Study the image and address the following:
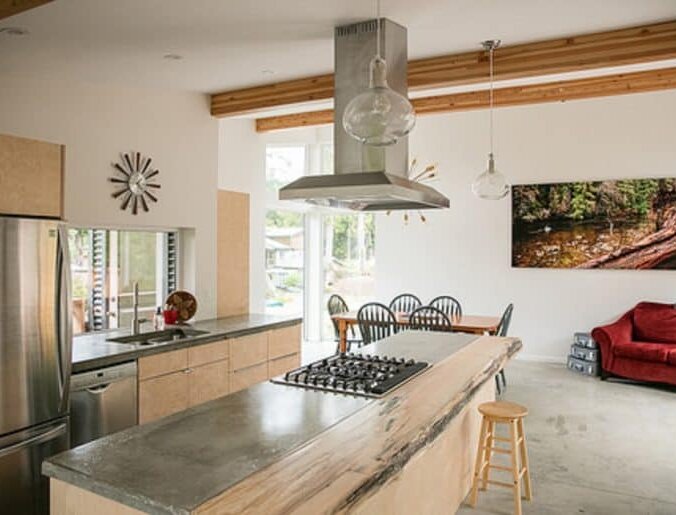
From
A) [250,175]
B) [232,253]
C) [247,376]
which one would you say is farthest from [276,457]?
[250,175]

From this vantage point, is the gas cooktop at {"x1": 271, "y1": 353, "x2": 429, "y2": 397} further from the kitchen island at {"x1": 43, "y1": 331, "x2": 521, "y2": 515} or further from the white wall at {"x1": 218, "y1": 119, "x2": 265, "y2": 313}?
the white wall at {"x1": 218, "y1": 119, "x2": 265, "y2": 313}

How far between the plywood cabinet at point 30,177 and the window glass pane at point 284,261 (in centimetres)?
505

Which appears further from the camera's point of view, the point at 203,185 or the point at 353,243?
the point at 353,243

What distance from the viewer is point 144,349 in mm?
3594

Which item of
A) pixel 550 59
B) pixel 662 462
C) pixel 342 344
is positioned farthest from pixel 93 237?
pixel 662 462

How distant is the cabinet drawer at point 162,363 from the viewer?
3.58 meters

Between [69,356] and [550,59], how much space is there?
142 inches

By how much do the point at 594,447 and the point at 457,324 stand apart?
184cm

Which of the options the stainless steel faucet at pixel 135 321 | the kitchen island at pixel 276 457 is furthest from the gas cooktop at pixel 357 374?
the stainless steel faucet at pixel 135 321

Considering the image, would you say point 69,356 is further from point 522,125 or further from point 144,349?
point 522,125

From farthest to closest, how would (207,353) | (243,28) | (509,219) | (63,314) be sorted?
(509,219)
(207,353)
(243,28)
(63,314)

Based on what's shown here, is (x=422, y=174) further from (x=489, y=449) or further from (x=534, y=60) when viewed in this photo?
(x=489, y=449)

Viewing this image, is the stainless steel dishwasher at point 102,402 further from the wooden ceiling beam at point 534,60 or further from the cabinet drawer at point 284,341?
the wooden ceiling beam at point 534,60

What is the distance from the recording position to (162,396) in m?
3.74
